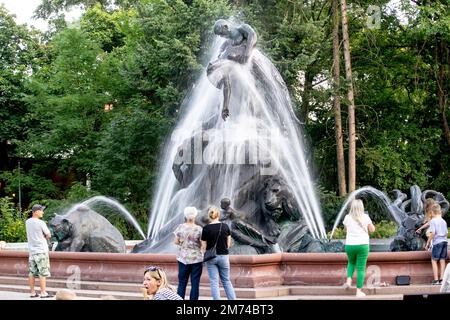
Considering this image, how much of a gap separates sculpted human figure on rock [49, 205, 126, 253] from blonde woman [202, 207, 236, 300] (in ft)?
17.4

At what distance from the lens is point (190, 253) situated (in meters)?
11.4

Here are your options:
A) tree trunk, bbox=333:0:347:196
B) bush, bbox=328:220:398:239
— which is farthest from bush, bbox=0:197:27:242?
tree trunk, bbox=333:0:347:196

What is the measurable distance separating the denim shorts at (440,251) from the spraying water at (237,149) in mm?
4700

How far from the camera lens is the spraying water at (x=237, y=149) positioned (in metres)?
17.6

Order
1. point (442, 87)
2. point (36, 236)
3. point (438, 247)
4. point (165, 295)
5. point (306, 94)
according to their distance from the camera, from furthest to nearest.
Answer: point (442, 87) < point (306, 94) < point (36, 236) < point (438, 247) < point (165, 295)

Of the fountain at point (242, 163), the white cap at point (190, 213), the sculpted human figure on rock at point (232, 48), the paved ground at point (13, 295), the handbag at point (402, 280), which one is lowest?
the paved ground at point (13, 295)

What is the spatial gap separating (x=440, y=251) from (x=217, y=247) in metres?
3.91

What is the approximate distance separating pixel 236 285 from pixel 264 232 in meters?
3.79

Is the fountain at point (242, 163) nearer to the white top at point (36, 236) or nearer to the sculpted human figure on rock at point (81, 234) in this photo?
the sculpted human figure on rock at point (81, 234)

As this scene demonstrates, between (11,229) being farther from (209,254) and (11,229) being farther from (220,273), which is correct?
(209,254)

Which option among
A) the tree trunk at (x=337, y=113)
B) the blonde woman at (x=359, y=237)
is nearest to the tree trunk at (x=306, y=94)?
the tree trunk at (x=337, y=113)

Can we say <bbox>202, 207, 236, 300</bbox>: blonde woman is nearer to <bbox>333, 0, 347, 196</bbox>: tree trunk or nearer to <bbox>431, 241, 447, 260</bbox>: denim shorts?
→ <bbox>431, 241, 447, 260</bbox>: denim shorts

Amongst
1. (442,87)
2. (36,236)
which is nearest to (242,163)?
(36,236)

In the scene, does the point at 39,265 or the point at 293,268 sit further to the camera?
the point at 293,268
